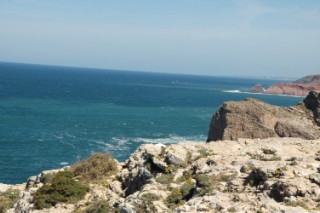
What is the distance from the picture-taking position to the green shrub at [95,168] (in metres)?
26.5

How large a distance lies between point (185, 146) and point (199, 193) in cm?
739

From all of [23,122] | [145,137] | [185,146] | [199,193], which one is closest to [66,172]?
[185,146]

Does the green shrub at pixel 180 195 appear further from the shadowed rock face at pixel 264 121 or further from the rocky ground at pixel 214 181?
the shadowed rock face at pixel 264 121

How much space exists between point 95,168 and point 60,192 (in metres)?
3.69

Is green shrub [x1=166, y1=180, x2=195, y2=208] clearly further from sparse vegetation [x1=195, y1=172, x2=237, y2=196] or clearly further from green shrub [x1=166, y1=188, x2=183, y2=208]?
sparse vegetation [x1=195, y1=172, x2=237, y2=196]

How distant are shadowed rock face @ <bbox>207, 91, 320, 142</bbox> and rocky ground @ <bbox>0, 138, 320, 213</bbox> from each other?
4.29 metres

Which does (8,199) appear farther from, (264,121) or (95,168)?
(264,121)

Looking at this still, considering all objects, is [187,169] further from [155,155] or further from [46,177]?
[46,177]

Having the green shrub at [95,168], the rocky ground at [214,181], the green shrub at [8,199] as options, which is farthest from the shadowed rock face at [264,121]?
the green shrub at [8,199]

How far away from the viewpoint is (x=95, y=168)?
2684cm

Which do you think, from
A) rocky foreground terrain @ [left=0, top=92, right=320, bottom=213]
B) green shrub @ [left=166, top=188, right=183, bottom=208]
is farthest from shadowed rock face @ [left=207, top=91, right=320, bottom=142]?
green shrub @ [left=166, top=188, right=183, bottom=208]

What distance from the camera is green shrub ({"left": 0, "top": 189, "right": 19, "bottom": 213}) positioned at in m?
24.9

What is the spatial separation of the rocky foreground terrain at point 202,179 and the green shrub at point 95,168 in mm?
13

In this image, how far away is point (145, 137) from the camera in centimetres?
7081
